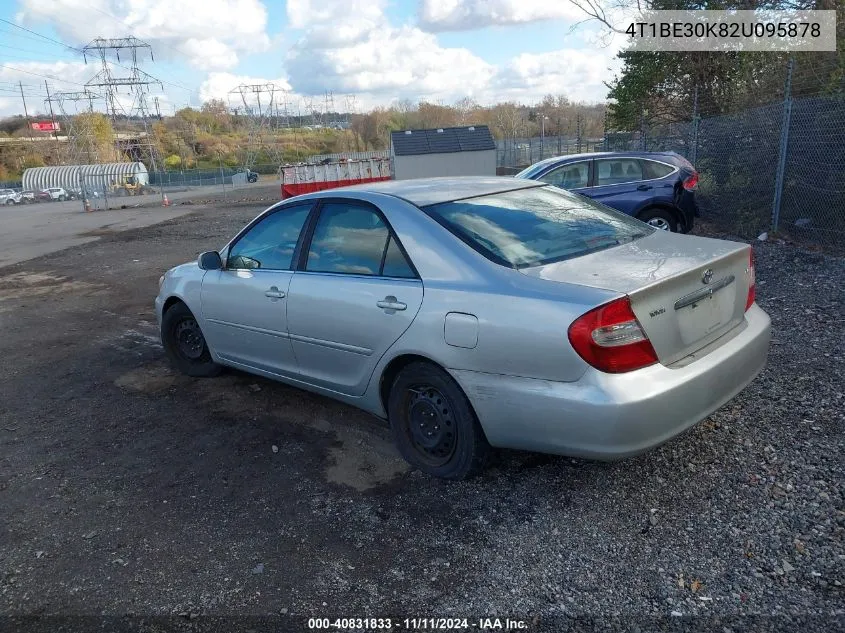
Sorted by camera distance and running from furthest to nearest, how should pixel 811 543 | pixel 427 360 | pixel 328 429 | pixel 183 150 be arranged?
pixel 183 150, pixel 328 429, pixel 427 360, pixel 811 543

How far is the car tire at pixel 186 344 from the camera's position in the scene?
218 inches

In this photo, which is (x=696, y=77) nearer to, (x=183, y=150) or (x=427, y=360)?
(x=427, y=360)

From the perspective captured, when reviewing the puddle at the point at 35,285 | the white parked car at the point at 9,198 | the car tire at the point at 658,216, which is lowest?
the white parked car at the point at 9,198

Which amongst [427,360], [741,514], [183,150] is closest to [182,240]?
[427,360]

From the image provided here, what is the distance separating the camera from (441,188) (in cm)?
420

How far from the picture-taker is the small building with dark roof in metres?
29.2

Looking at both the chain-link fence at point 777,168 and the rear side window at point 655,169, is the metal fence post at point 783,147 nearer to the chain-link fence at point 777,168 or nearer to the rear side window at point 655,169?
the chain-link fence at point 777,168

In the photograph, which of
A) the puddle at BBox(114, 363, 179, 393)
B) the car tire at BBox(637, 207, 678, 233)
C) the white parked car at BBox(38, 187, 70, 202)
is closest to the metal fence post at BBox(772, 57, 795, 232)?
the car tire at BBox(637, 207, 678, 233)

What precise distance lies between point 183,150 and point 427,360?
12421cm

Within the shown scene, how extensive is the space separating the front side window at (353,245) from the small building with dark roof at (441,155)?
25.0 meters

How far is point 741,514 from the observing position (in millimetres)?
3080

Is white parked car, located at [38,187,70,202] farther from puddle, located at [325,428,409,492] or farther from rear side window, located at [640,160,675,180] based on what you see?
puddle, located at [325,428,409,492]

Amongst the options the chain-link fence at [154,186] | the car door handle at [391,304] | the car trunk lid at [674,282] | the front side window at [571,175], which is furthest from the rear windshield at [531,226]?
the chain-link fence at [154,186]

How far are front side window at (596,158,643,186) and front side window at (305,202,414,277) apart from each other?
6867 mm
